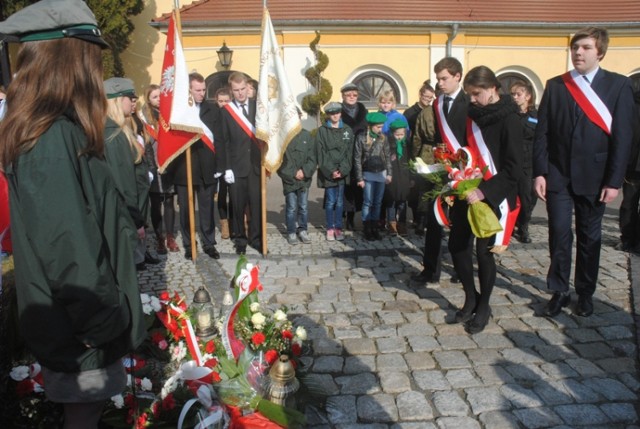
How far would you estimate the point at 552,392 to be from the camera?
335 centimetres

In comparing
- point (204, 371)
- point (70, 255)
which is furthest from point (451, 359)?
point (70, 255)

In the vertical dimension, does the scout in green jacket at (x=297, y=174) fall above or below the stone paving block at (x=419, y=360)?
above

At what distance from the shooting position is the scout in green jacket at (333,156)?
7277mm

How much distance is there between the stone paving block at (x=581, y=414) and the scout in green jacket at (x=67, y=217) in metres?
2.44

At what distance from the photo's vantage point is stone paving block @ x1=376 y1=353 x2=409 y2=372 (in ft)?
12.2

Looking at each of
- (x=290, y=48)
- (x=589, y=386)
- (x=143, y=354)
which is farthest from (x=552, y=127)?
(x=290, y=48)

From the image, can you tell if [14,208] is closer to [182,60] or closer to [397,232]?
[182,60]

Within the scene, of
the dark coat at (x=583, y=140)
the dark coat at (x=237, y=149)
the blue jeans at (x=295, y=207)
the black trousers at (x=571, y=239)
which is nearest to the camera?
the dark coat at (x=583, y=140)

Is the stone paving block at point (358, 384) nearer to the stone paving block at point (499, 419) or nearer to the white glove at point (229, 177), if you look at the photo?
the stone paving block at point (499, 419)

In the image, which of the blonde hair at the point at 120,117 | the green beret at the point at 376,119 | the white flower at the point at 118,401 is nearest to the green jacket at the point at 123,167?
the blonde hair at the point at 120,117

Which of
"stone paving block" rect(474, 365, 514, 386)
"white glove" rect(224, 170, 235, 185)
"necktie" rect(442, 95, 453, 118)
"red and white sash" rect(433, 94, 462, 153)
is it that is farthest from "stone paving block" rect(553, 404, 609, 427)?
"white glove" rect(224, 170, 235, 185)

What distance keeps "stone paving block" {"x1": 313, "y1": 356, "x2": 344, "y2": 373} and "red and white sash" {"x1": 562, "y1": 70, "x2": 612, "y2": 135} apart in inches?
107

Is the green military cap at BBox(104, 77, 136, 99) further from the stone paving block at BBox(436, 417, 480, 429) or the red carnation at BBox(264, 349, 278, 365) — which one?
the stone paving block at BBox(436, 417, 480, 429)

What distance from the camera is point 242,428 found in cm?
272
